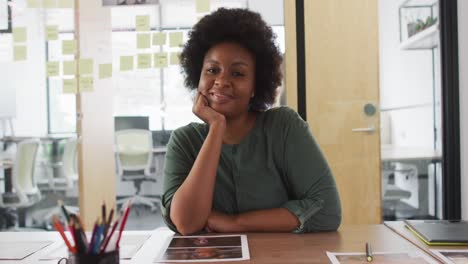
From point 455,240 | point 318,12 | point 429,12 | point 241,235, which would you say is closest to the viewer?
point 455,240

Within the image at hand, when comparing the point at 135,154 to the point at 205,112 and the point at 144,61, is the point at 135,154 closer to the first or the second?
the point at 144,61

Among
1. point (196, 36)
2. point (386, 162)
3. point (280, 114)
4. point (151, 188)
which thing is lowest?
point (151, 188)

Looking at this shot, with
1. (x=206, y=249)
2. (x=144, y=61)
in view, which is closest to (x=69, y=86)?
(x=144, y=61)

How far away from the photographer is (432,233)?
1.11 m

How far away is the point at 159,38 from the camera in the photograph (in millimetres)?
3098

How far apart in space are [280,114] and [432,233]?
1.94ft

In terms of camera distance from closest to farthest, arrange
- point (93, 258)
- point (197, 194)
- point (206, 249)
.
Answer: point (93, 258), point (206, 249), point (197, 194)

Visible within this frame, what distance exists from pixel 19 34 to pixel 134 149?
2.01 metres

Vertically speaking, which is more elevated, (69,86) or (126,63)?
(126,63)

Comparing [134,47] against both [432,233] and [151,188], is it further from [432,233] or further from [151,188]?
[151,188]

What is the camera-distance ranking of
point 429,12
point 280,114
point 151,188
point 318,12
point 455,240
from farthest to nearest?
point 151,188 < point 429,12 < point 318,12 < point 280,114 < point 455,240

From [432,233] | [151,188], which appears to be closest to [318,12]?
[432,233]

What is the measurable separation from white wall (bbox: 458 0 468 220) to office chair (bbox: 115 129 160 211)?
3059 mm

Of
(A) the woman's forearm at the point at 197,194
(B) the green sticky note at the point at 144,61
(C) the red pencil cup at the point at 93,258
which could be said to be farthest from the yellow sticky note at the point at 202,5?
(C) the red pencil cup at the point at 93,258
